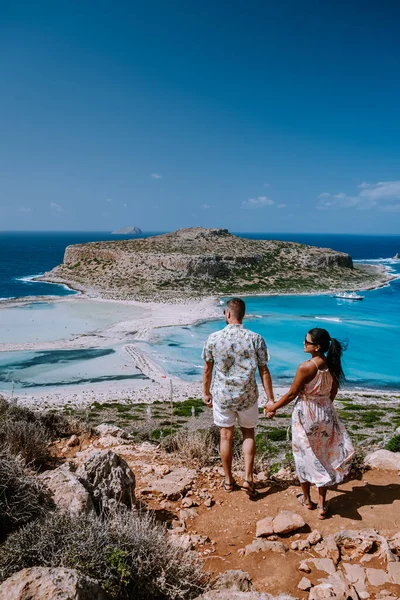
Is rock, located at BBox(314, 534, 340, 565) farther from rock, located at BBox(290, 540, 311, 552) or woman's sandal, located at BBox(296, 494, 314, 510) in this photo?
woman's sandal, located at BBox(296, 494, 314, 510)

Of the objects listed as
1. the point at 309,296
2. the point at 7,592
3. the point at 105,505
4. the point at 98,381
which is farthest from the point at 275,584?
the point at 309,296

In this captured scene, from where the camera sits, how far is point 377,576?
3320mm

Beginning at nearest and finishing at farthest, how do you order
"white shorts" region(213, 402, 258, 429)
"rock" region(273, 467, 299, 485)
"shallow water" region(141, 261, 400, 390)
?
"white shorts" region(213, 402, 258, 429), "rock" region(273, 467, 299, 485), "shallow water" region(141, 261, 400, 390)

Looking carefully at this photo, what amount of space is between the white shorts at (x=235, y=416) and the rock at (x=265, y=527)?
39.8 inches

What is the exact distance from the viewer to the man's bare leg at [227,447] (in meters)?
4.86

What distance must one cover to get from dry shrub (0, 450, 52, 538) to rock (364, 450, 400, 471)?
4.38 metres

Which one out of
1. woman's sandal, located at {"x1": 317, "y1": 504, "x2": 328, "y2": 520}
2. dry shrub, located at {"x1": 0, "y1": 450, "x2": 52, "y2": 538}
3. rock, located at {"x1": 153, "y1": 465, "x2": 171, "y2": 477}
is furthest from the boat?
dry shrub, located at {"x1": 0, "y1": 450, "x2": 52, "y2": 538}

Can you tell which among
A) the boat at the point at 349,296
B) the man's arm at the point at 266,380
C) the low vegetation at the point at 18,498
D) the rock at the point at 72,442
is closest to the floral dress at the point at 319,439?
the man's arm at the point at 266,380

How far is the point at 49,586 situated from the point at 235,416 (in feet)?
9.56

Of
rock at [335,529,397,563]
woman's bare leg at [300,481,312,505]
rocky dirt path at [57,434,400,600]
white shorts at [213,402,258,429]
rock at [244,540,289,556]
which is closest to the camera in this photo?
rocky dirt path at [57,434,400,600]

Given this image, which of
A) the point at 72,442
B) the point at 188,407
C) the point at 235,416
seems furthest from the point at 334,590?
the point at 188,407

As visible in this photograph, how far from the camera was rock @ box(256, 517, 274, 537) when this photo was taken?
157 inches

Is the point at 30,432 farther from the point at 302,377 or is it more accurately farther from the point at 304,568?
the point at 304,568

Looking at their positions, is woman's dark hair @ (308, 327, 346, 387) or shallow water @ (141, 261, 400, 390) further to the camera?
shallow water @ (141, 261, 400, 390)
